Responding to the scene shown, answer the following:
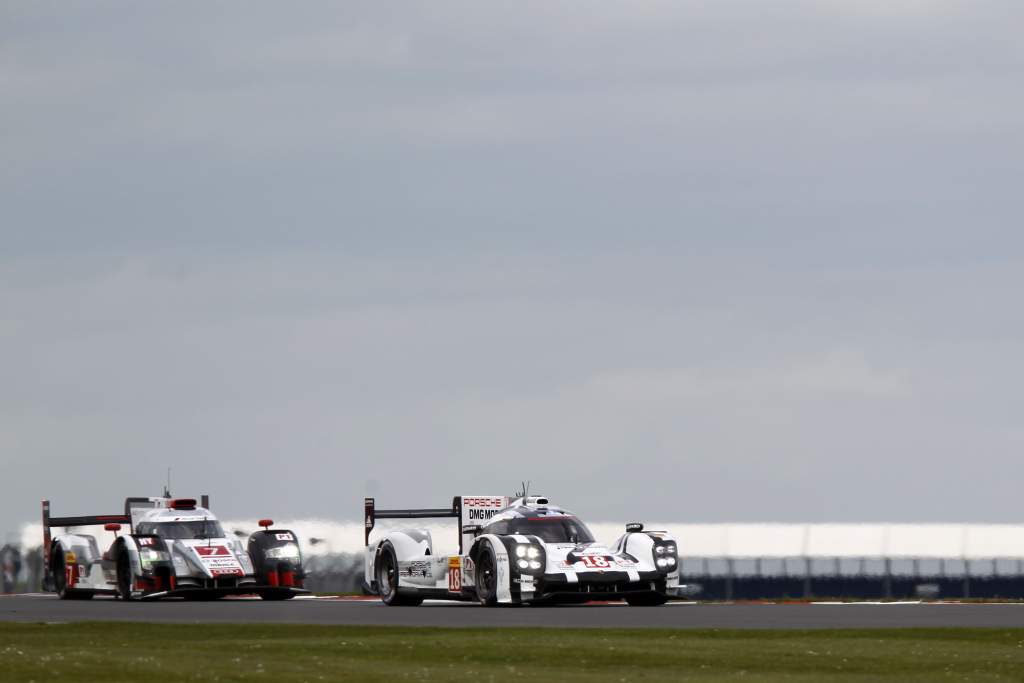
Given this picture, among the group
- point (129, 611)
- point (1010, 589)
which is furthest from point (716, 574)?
point (129, 611)

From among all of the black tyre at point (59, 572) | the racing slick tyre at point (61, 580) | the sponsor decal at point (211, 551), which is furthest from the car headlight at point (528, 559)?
the black tyre at point (59, 572)

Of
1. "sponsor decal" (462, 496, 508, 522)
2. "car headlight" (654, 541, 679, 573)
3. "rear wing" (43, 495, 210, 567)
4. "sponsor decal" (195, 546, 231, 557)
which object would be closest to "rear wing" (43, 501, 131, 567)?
"rear wing" (43, 495, 210, 567)

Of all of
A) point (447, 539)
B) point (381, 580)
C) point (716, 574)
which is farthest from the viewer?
point (716, 574)

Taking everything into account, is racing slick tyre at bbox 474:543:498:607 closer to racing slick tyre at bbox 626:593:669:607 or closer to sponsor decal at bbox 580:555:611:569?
sponsor decal at bbox 580:555:611:569

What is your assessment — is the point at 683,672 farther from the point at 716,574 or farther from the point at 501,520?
the point at 716,574

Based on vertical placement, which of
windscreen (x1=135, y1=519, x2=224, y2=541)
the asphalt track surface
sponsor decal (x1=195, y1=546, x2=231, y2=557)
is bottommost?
the asphalt track surface

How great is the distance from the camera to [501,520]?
3341 cm

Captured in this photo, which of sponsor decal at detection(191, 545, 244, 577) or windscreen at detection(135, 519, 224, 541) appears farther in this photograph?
windscreen at detection(135, 519, 224, 541)

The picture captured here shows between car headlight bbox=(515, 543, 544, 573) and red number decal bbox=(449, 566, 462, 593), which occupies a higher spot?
car headlight bbox=(515, 543, 544, 573)

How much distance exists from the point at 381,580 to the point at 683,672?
1855cm

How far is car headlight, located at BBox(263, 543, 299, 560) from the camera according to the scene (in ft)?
125

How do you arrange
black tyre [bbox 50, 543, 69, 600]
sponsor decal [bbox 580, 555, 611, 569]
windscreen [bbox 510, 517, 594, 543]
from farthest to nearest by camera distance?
1. black tyre [bbox 50, 543, 69, 600]
2. windscreen [bbox 510, 517, 594, 543]
3. sponsor decal [bbox 580, 555, 611, 569]

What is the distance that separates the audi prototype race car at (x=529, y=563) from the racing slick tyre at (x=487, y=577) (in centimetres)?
2

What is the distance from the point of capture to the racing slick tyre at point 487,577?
32.0m
